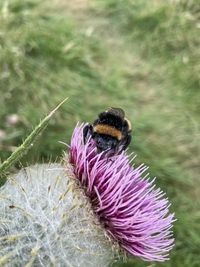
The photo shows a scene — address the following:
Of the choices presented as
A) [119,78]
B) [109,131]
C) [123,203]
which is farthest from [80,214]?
[119,78]

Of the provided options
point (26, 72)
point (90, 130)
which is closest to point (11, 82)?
point (26, 72)

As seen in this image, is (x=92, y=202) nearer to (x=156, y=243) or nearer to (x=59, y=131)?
(x=156, y=243)

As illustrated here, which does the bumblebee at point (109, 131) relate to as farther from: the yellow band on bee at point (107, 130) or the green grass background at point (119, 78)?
the green grass background at point (119, 78)

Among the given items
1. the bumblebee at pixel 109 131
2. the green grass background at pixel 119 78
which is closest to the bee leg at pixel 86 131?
the bumblebee at pixel 109 131

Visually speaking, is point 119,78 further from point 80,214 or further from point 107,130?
point 80,214

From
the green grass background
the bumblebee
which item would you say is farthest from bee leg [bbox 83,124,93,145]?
the green grass background

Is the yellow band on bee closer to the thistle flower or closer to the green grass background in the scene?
the thistle flower

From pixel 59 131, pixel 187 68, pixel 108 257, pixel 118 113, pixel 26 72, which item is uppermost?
pixel 187 68
